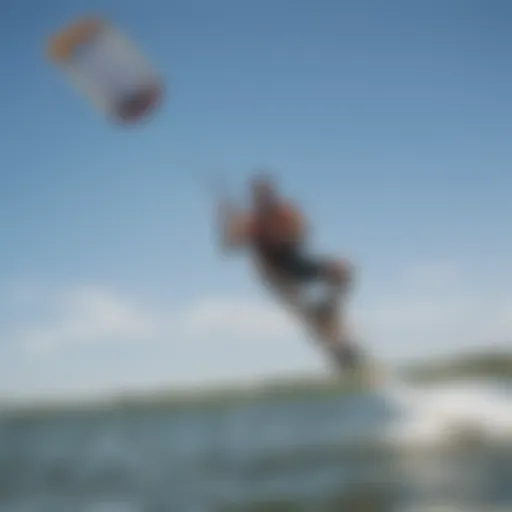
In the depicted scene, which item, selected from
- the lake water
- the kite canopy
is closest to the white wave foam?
the lake water

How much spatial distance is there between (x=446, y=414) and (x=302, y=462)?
166 cm

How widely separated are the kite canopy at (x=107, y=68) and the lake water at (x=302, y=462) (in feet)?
13.0

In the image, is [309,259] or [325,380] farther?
[325,380]

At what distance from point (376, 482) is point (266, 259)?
8.42ft

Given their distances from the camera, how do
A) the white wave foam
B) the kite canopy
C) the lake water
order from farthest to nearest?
1. the white wave foam
2. the lake water
3. the kite canopy

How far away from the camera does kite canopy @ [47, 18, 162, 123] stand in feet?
23.8

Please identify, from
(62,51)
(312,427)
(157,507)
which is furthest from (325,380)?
(62,51)

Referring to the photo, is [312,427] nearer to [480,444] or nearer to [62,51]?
[480,444]

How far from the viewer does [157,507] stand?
8367 mm

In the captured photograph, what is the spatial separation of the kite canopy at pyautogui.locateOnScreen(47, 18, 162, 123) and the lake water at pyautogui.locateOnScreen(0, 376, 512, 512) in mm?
3972

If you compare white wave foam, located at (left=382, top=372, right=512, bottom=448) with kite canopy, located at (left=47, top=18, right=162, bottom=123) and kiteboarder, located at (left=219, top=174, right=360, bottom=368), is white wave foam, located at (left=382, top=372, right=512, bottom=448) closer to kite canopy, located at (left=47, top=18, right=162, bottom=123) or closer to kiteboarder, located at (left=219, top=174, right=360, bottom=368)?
kiteboarder, located at (left=219, top=174, right=360, bottom=368)

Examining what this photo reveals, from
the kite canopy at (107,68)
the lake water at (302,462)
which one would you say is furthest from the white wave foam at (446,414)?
the kite canopy at (107,68)

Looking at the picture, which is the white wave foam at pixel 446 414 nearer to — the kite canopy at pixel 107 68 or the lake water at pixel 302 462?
the lake water at pixel 302 462

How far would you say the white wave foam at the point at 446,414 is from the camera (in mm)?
8641
